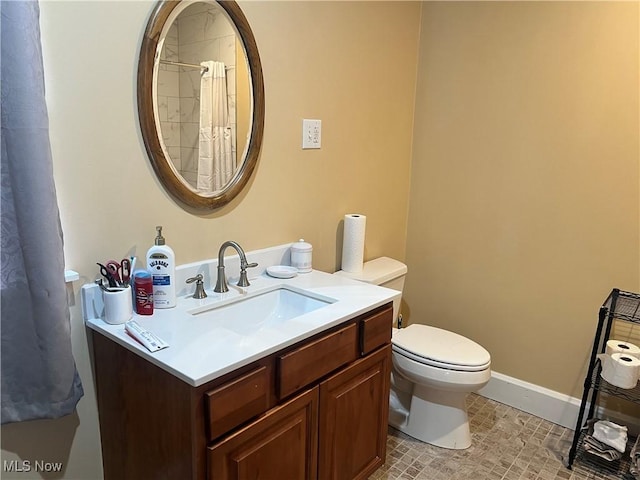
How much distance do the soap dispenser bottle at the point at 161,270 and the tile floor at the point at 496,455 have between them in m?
1.17

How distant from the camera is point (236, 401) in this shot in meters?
1.23

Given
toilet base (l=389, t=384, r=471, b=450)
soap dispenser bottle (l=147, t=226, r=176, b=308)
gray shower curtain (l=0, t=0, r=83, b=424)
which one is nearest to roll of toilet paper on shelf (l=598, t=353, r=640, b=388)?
toilet base (l=389, t=384, r=471, b=450)

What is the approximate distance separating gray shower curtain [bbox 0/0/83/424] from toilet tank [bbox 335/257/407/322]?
1.25 metres

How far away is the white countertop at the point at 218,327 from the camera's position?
3.89ft

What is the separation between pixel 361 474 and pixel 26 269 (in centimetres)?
130

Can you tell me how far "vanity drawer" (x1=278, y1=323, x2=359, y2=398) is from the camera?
136cm

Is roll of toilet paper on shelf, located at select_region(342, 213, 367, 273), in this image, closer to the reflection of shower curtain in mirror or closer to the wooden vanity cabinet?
the wooden vanity cabinet

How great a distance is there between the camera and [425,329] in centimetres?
235

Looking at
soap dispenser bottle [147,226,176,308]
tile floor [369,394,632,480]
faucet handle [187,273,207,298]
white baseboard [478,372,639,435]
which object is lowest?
tile floor [369,394,632,480]

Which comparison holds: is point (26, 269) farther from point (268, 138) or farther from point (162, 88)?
point (268, 138)

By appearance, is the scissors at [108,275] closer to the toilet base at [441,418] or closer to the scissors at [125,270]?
the scissors at [125,270]

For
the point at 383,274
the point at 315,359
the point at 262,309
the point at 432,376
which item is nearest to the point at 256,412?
the point at 315,359

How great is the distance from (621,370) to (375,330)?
1.04m

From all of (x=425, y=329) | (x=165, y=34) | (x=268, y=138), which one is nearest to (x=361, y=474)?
(x=425, y=329)
